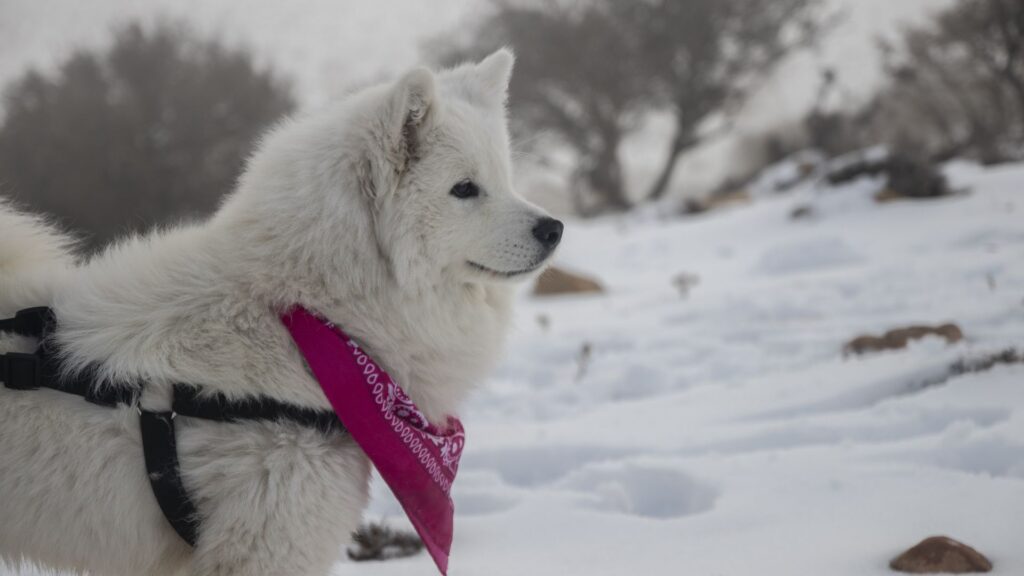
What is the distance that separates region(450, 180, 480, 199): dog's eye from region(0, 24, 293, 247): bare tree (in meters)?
12.9

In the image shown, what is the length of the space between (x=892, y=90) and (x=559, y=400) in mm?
23991

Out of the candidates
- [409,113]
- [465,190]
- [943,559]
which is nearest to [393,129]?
[409,113]

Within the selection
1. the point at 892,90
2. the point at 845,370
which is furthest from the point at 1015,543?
the point at 892,90

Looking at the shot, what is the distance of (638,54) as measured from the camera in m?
21.9

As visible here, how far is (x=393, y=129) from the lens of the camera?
2.11 m

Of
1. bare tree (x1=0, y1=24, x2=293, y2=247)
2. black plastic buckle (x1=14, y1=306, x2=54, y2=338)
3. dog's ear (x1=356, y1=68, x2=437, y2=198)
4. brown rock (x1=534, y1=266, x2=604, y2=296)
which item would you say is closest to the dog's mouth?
dog's ear (x1=356, y1=68, x2=437, y2=198)

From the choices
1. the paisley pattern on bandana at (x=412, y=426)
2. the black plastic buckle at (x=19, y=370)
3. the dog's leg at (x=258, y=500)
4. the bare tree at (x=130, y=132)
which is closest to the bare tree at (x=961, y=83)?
the paisley pattern on bandana at (x=412, y=426)

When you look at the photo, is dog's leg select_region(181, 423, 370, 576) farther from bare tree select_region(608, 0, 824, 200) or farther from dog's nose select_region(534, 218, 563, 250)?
bare tree select_region(608, 0, 824, 200)

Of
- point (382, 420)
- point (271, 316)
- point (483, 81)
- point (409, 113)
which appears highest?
point (483, 81)

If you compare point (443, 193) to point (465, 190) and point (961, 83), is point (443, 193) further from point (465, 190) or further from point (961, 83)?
point (961, 83)

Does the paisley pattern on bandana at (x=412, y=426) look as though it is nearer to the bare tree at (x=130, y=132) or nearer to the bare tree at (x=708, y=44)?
the bare tree at (x=130, y=132)

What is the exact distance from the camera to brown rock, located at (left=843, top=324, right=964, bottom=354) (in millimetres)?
4230

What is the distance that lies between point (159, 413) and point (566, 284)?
681cm

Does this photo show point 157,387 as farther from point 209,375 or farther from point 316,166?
point 316,166
